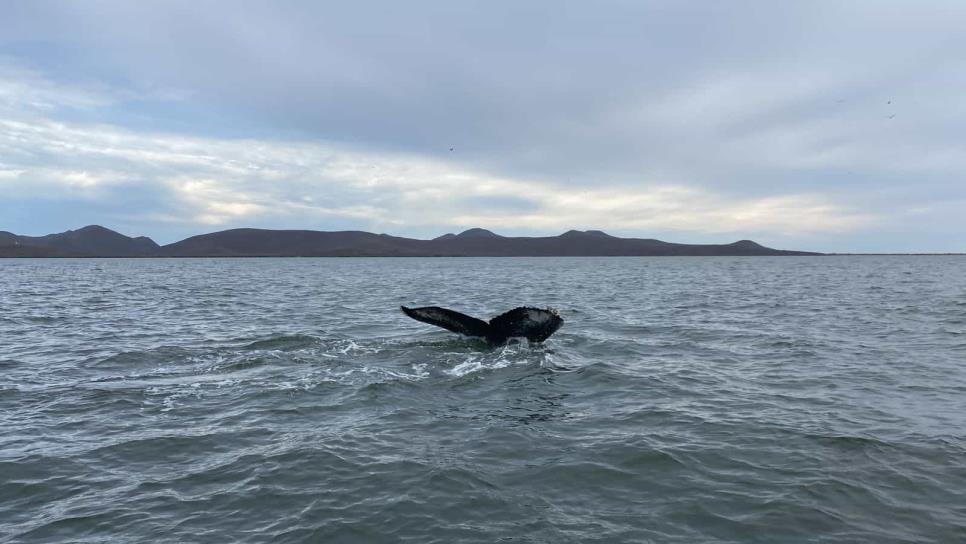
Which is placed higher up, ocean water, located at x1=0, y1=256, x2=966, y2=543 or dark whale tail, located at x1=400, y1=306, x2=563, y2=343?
dark whale tail, located at x1=400, y1=306, x2=563, y2=343

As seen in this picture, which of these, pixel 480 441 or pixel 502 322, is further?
pixel 502 322

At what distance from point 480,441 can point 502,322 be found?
821 cm

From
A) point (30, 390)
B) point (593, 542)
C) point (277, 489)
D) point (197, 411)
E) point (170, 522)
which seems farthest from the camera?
point (30, 390)

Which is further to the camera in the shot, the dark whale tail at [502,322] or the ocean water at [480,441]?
the dark whale tail at [502,322]

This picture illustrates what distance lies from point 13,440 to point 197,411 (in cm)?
273

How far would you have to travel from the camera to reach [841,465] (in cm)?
862

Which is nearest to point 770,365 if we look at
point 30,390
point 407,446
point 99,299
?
point 407,446

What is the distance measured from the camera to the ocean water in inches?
277

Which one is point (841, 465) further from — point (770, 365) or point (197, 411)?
point (197, 411)

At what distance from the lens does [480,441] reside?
32.3ft

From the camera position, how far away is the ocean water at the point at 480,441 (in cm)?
703

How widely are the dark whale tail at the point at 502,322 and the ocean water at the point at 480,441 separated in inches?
20.7

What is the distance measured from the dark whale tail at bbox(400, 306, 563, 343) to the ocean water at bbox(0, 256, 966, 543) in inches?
20.7

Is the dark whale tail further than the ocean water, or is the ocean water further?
the dark whale tail
